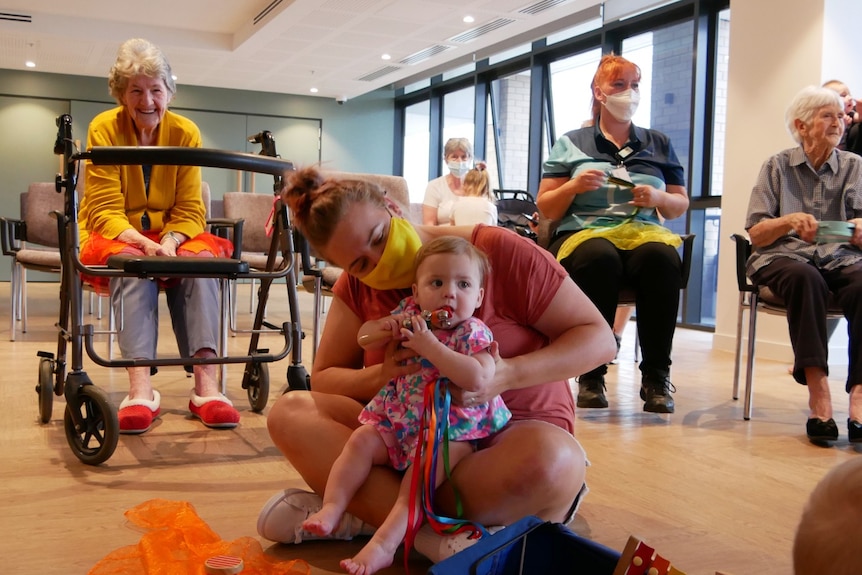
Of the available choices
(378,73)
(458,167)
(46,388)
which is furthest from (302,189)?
(378,73)

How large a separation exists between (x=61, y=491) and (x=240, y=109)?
32.4 feet

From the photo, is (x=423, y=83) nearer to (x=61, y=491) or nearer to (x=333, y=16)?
(x=333, y=16)

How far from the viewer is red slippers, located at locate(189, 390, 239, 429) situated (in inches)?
95.7

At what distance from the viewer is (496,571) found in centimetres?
115

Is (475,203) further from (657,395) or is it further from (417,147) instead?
(417,147)

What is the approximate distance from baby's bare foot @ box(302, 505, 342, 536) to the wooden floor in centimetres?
13

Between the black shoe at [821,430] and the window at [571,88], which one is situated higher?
the window at [571,88]

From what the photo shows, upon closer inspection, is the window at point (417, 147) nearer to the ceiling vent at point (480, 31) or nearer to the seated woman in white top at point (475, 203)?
the ceiling vent at point (480, 31)

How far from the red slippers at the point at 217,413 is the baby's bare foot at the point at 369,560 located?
1307 mm

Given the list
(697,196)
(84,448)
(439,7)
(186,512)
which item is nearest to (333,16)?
(439,7)

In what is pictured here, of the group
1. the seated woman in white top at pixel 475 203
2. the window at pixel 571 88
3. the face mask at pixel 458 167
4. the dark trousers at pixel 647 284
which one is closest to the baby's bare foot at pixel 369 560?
Answer: the dark trousers at pixel 647 284

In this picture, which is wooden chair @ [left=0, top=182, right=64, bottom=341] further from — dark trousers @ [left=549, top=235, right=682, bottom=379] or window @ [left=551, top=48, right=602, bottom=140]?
window @ [left=551, top=48, right=602, bottom=140]

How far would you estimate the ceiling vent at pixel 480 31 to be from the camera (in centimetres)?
751

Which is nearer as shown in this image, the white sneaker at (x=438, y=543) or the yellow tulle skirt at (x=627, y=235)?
the white sneaker at (x=438, y=543)
